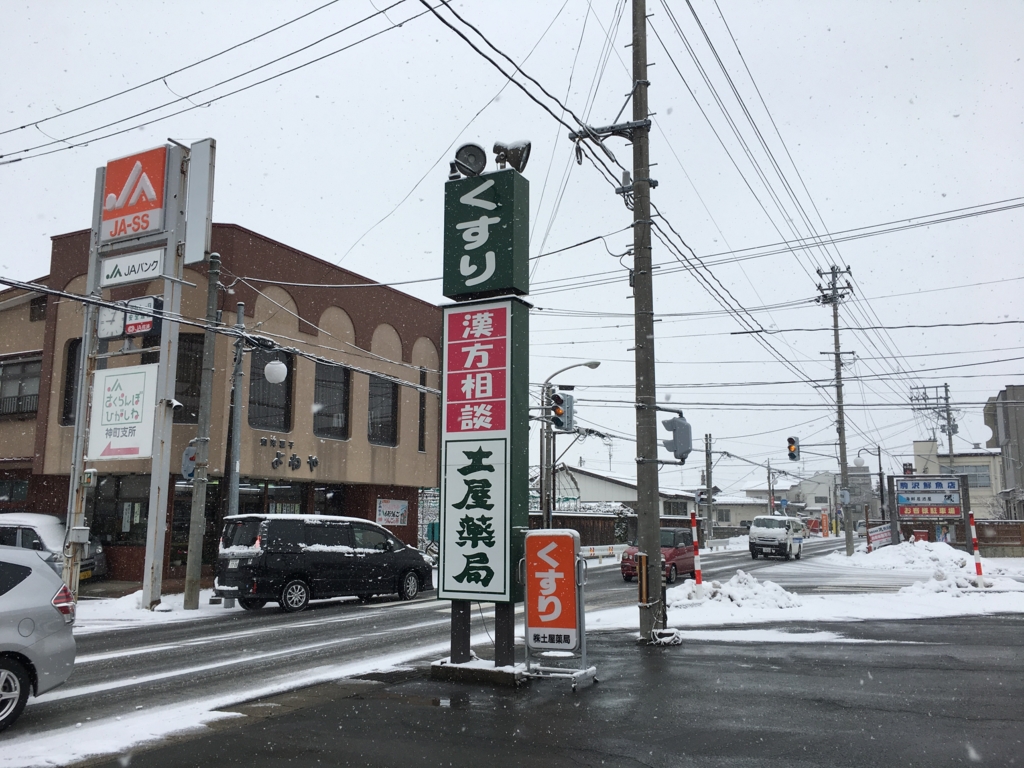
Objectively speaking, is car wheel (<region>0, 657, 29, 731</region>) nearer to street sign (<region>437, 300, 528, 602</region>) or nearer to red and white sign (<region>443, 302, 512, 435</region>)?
street sign (<region>437, 300, 528, 602</region>)

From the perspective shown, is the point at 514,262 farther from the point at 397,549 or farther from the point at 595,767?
the point at 397,549

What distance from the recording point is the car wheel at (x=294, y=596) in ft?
55.9

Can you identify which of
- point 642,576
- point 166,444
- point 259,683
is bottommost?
point 259,683

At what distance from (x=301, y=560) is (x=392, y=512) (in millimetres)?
13436

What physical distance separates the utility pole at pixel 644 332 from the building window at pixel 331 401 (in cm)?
1619

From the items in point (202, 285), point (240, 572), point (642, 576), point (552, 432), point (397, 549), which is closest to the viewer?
point (642, 576)

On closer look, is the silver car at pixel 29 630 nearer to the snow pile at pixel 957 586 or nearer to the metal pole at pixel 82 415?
the metal pole at pixel 82 415

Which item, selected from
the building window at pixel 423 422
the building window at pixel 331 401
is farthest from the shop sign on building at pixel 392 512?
the building window at pixel 331 401

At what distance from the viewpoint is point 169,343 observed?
1847 cm

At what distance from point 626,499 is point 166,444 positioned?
2072 inches

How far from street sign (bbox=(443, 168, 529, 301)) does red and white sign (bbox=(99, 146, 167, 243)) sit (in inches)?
485

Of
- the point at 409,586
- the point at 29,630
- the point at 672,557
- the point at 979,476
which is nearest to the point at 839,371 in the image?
the point at 672,557

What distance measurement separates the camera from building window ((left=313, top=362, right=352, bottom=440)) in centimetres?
2670

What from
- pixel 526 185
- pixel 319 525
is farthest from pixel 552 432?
pixel 526 185
